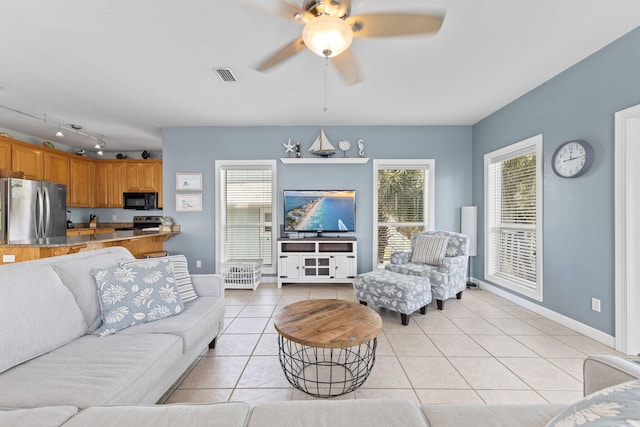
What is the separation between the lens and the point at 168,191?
4367mm

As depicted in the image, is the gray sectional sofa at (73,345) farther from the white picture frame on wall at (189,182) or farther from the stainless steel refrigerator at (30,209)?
the stainless steel refrigerator at (30,209)

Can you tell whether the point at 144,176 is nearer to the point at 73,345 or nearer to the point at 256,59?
the point at 256,59

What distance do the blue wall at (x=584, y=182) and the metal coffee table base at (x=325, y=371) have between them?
221 cm

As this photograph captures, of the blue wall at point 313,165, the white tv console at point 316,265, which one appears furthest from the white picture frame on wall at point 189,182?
the white tv console at point 316,265

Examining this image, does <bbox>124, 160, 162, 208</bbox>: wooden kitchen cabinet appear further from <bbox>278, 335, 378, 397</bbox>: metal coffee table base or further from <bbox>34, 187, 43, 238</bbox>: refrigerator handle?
<bbox>278, 335, 378, 397</bbox>: metal coffee table base

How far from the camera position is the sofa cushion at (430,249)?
11.2 ft

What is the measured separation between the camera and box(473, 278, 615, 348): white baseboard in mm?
2311

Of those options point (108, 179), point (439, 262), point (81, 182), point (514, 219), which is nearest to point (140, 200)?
point (108, 179)

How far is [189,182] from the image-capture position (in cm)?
435

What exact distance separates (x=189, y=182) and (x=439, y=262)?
4.00 m

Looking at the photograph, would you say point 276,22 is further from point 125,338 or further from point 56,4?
point 125,338

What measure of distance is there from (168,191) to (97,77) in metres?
1.94

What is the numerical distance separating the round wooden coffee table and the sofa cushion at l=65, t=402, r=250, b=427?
0.70 metres

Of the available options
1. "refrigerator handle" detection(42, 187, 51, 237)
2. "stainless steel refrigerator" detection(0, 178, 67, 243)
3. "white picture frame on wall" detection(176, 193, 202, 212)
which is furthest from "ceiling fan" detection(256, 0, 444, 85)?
"refrigerator handle" detection(42, 187, 51, 237)
